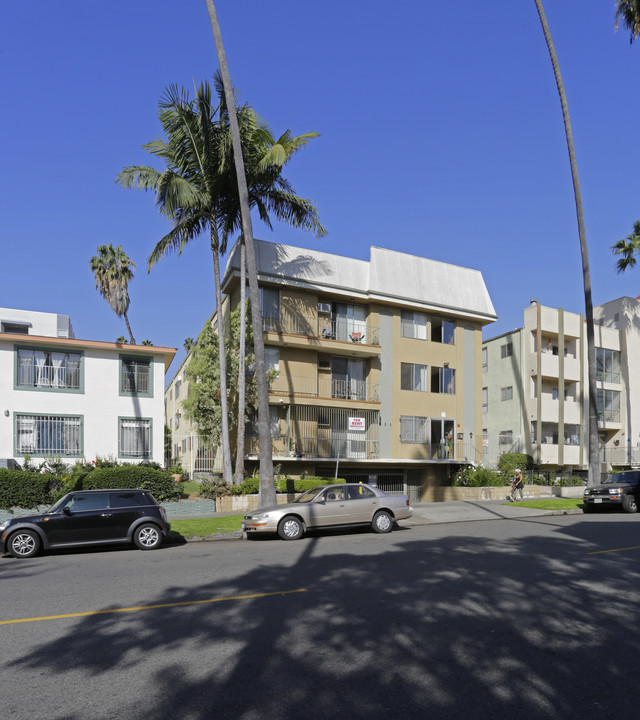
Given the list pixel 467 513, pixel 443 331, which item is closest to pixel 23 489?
pixel 467 513

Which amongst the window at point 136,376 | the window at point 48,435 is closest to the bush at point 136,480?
the window at point 48,435

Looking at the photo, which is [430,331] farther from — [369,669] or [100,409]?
[369,669]

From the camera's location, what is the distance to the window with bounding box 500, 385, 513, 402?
40888 mm

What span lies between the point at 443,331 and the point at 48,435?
795 inches

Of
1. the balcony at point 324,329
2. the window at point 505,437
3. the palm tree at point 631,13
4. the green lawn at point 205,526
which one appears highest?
the palm tree at point 631,13

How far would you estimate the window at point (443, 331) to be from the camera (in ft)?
114

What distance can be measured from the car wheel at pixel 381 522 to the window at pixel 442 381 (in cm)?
1787

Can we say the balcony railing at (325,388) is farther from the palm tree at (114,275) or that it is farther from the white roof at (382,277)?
the palm tree at (114,275)

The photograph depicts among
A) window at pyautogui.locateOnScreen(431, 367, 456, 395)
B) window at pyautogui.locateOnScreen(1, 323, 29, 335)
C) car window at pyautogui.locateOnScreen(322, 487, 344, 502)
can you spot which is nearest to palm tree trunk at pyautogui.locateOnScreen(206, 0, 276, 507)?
car window at pyautogui.locateOnScreen(322, 487, 344, 502)

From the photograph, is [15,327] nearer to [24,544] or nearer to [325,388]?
[325,388]

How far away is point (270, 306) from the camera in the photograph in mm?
29938

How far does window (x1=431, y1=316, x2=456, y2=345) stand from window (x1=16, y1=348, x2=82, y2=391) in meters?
18.0

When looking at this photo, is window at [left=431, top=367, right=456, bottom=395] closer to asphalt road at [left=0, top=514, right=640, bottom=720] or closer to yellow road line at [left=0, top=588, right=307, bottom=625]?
asphalt road at [left=0, top=514, right=640, bottom=720]

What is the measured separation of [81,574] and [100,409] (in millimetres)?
15927
